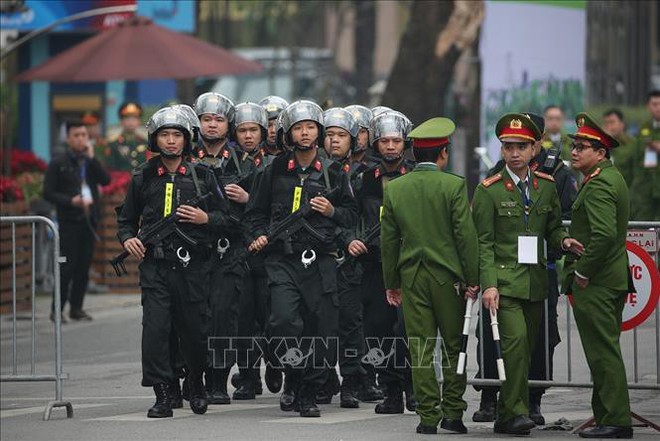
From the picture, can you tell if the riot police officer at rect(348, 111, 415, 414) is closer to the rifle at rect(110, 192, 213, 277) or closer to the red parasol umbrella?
the rifle at rect(110, 192, 213, 277)

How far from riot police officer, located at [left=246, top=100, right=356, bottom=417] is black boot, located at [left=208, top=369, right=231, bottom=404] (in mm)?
692

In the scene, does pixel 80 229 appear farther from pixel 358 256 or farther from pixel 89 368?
pixel 358 256

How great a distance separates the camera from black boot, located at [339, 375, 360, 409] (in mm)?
13133

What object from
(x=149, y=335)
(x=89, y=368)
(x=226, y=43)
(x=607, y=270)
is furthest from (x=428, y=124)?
(x=226, y=43)

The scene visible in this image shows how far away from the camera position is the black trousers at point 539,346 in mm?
12227

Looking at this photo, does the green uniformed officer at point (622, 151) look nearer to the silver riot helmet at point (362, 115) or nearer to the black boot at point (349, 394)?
the silver riot helmet at point (362, 115)

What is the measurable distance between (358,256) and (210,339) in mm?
1163

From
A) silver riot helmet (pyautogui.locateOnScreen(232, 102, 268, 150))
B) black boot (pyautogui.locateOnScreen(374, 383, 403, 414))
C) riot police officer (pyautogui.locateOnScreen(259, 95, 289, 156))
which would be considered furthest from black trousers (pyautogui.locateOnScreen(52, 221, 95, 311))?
black boot (pyautogui.locateOnScreen(374, 383, 403, 414))

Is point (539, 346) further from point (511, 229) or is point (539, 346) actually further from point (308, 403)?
point (308, 403)

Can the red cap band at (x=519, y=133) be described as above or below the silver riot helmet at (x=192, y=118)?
below

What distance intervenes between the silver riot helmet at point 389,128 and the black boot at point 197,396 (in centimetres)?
→ 198

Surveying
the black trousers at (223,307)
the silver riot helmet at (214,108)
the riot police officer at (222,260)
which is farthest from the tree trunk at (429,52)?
the black trousers at (223,307)

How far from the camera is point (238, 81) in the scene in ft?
141

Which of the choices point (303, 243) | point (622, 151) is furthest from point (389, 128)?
point (622, 151)
